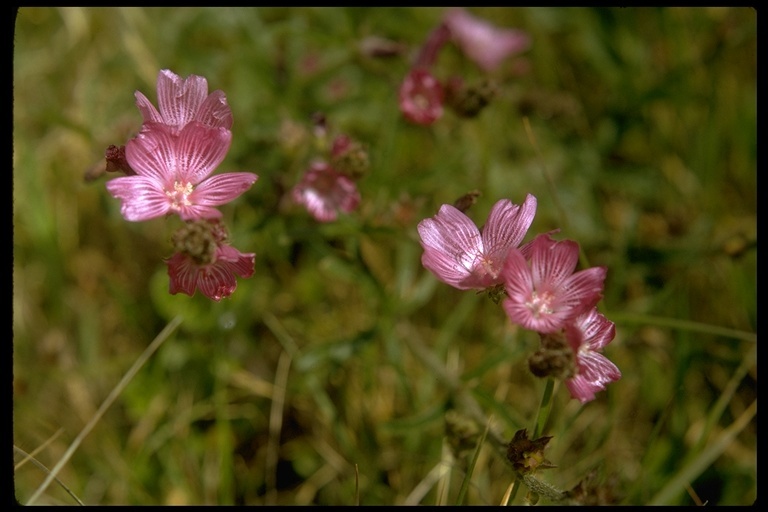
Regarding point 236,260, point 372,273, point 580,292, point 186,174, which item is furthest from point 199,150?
point 580,292

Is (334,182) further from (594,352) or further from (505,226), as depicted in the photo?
(594,352)

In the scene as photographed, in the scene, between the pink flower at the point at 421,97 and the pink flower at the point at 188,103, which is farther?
the pink flower at the point at 421,97

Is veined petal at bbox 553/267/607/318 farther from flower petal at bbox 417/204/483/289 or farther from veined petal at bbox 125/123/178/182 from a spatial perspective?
veined petal at bbox 125/123/178/182

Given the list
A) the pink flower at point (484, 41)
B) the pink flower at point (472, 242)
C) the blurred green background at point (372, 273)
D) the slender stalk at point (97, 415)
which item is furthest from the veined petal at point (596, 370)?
the pink flower at point (484, 41)

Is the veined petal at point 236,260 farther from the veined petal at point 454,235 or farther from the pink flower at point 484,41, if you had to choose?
the pink flower at point 484,41

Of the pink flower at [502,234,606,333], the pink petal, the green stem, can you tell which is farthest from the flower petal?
the pink petal

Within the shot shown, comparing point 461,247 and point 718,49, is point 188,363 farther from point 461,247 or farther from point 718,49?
point 718,49

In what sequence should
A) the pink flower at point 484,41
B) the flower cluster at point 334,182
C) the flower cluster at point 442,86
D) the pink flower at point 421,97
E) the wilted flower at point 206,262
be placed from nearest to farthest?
the wilted flower at point 206,262 < the flower cluster at point 334,182 < the flower cluster at point 442,86 < the pink flower at point 421,97 < the pink flower at point 484,41

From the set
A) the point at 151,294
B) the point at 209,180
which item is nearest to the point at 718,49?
the point at 209,180
